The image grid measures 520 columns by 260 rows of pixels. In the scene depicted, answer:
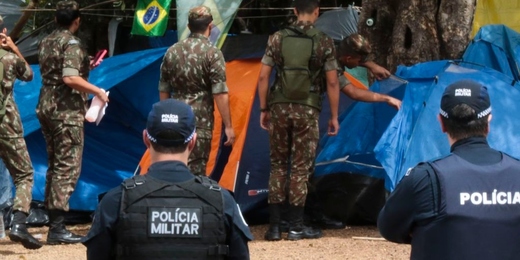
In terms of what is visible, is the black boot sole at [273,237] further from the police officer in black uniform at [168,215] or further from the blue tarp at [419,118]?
the police officer in black uniform at [168,215]

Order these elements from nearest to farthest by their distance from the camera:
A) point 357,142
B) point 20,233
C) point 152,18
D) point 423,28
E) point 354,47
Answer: point 20,233
point 354,47
point 357,142
point 423,28
point 152,18

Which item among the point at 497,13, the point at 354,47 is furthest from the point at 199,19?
the point at 497,13

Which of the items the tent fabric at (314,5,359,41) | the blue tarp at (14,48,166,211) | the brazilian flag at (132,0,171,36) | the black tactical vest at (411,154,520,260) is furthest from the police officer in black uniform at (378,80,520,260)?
the brazilian flag at (132,0,171,36)

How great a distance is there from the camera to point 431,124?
8.08 m

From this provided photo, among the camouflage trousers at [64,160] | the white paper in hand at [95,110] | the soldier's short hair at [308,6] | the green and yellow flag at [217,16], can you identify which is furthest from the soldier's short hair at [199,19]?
the green and yellow flag at [217,16]

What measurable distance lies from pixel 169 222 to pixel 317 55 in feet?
14.7

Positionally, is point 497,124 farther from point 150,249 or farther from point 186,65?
point 150,249

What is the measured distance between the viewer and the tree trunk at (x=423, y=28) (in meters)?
9.09

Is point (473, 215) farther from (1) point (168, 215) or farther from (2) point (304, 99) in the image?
(2) point (304, 99)

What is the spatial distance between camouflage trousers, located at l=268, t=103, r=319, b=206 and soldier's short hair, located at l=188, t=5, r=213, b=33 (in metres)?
0.90

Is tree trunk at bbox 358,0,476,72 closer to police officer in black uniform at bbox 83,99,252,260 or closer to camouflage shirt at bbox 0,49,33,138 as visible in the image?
camouflage shirt at bbox 0,49,33,138

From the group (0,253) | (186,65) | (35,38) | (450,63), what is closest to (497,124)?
(450,63)

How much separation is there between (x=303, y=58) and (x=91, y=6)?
502 centimetres

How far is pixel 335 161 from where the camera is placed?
29.1 feet
